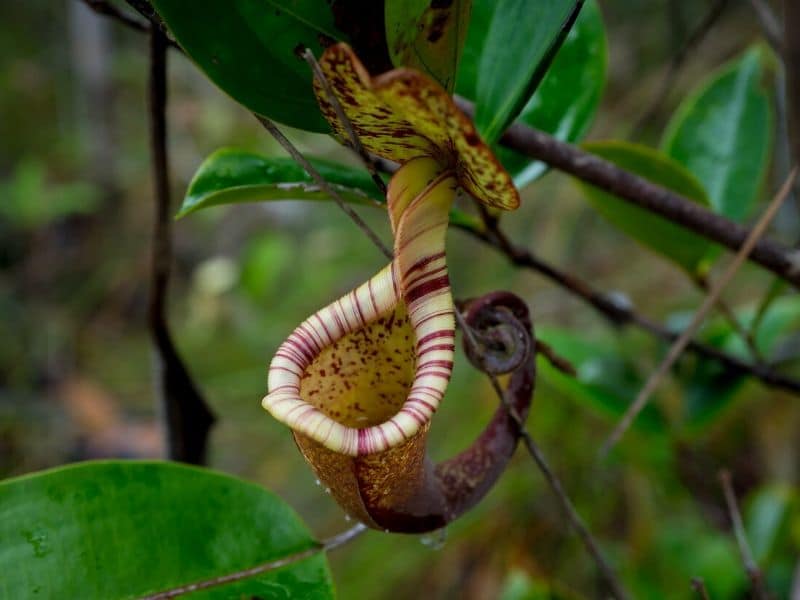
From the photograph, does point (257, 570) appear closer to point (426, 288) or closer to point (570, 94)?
point (426, 288)

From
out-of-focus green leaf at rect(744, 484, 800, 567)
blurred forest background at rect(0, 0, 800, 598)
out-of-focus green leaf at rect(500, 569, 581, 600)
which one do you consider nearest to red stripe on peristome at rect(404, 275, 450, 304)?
blurred forest background at rect(0, 0, 800, 598)

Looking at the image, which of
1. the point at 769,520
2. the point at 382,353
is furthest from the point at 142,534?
the point at 769,520

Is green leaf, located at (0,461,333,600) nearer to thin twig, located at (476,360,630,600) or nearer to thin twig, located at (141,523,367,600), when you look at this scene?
thin twig, located at (141,523,367,600)

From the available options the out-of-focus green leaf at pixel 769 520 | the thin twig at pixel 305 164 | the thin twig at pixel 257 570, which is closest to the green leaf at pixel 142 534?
the thin twig at pixel 257 570

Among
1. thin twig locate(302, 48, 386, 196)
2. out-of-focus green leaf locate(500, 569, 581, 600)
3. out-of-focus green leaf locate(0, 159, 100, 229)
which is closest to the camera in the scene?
thin twig locate(302, 48, 386, 196)

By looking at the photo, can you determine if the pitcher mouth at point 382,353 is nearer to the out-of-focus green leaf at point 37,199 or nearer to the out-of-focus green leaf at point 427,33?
the out-of-focus green leaf at point 427,33

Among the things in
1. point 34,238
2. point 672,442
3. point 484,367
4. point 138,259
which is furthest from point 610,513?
point 34,238
